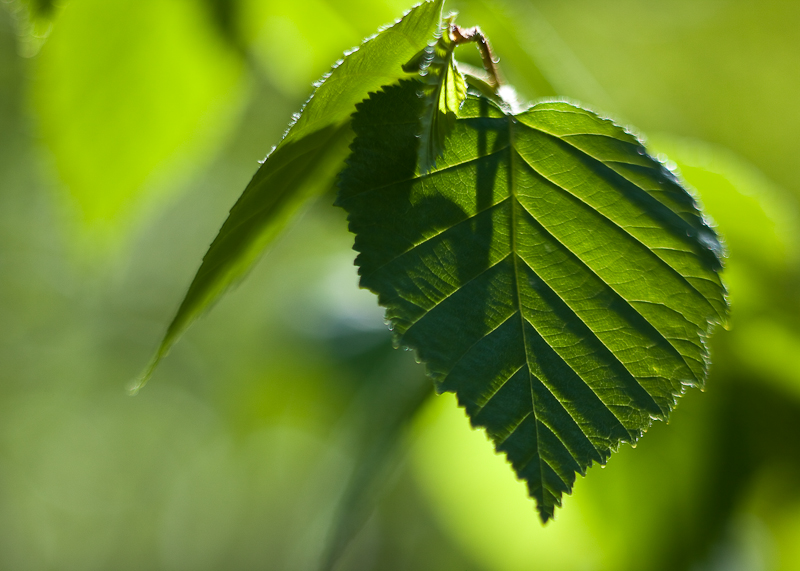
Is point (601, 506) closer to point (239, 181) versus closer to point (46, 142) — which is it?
point (46, 142)

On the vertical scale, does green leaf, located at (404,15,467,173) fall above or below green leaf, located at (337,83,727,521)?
above

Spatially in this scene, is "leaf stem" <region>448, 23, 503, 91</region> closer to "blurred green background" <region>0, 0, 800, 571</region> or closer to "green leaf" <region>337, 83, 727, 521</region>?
"green leaf" <region>337, 83, 727, 521</region>

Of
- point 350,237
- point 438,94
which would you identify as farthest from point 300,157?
point 350,237

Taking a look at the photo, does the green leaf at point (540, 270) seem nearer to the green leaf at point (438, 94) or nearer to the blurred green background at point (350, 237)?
the green leaf at point (438, 94)

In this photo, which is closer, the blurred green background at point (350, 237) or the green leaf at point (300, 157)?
the green leaf at point (300, 157)

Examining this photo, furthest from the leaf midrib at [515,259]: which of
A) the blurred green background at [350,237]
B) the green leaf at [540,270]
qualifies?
the blurred green background at [350,237]

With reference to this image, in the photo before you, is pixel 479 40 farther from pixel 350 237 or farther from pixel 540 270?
pixel 350 237

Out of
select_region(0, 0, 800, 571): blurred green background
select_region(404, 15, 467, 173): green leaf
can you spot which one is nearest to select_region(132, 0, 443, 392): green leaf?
select_region(404, 15, 467, 173): green leaf
